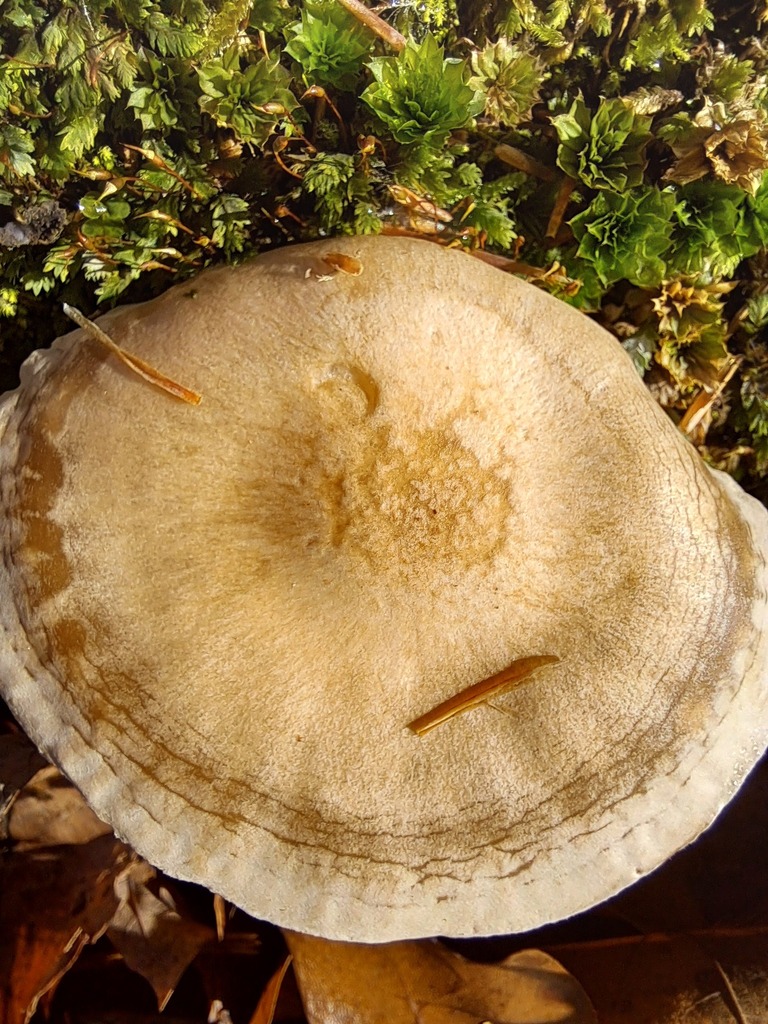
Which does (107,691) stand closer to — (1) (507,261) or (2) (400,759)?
(2) (400,759)

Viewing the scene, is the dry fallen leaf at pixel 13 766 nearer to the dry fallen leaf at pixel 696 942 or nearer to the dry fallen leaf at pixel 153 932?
the dry fallen leaf at pixel 153 932

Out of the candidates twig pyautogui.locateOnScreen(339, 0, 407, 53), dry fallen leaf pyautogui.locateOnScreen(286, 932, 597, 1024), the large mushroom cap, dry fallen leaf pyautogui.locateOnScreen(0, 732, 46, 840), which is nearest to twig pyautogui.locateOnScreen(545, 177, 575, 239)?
the large mushroom cap

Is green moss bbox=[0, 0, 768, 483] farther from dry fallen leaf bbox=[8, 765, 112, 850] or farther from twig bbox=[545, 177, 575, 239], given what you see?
dry fallen leaf bbox=[8, 765, 112, 850]

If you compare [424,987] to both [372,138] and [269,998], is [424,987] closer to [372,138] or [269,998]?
[269,998]

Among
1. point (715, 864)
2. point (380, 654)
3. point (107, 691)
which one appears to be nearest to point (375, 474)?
point (380, 654)

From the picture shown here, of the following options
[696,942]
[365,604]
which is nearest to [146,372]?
[365,604]

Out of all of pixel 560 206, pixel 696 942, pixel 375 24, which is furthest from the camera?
pixel 696 942
